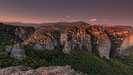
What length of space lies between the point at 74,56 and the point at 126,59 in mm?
59960

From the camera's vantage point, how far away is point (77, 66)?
41.0 meters

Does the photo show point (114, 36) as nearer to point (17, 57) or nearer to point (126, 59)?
point (126, 59)

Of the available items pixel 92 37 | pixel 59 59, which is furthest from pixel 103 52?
pixel 59 59

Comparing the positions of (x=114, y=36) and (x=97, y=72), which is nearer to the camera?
(x=97, y=72)

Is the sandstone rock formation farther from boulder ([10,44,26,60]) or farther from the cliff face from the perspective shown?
the cliff face

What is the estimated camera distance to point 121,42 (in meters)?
79.8

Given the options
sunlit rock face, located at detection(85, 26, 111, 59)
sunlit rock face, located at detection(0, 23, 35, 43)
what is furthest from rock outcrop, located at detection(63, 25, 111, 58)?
sunlit rock face, located at detection(0, 23, 35, 43)

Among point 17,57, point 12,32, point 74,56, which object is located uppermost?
point 12,32

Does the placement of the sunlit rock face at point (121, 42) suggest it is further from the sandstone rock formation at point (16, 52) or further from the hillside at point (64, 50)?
the sandstone rock formation at point (16, 52)

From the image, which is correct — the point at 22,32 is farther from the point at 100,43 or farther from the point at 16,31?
the point at 100,43

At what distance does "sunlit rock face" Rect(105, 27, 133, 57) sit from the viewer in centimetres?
7925

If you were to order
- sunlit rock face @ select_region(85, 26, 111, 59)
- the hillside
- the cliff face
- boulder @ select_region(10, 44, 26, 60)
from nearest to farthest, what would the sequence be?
boulder @ select_region(10, 44, 26, 60) → the hillside → the cliff face → sunlit rock face @ select_region(85, 26, 111, 59)

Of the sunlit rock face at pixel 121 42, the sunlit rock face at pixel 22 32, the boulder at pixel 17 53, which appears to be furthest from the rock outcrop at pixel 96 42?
the boulder at pixel 17 53

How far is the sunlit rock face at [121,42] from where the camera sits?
79250mm
